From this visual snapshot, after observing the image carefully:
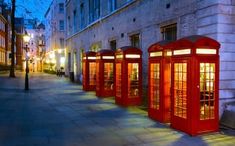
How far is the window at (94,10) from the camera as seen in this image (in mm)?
24516

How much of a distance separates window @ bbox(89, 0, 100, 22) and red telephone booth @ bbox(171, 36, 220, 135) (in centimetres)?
1580

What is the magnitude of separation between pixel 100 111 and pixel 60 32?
1756 inches

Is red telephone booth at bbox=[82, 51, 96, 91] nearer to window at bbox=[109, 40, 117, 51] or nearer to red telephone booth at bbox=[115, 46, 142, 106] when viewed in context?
window at bbox=[109, 40, 117, 51]

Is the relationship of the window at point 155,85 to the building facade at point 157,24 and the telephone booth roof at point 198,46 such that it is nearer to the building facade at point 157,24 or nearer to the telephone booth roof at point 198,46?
the building facade at point 157,24

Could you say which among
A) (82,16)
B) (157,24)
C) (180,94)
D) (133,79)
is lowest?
(180,94)

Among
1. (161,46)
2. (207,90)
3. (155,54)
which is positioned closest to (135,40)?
(155,54)

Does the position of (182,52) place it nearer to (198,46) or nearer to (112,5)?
(198,46)

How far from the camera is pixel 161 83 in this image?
10.3m

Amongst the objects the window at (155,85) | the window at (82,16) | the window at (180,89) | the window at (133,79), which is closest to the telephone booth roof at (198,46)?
the window at (180,89)

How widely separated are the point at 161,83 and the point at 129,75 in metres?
3.84

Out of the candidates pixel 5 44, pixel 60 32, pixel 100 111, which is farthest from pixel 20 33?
pixel 100 111

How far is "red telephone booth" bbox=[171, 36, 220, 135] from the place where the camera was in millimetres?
8547

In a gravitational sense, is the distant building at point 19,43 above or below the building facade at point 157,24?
above

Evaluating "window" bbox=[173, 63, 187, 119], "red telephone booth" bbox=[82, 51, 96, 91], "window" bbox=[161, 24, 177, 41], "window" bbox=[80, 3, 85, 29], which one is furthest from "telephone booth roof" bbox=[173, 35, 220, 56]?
"window" bbox=[80, 3, 85, 29]
